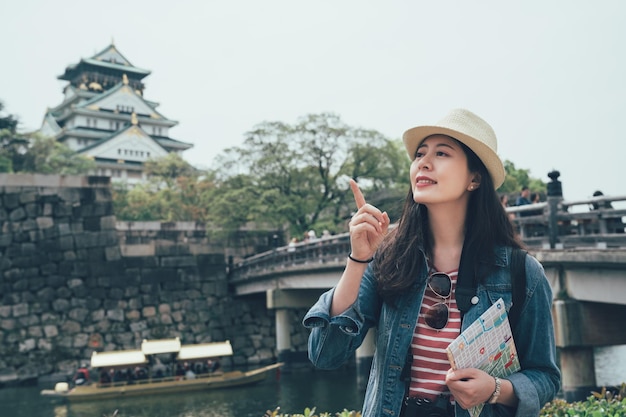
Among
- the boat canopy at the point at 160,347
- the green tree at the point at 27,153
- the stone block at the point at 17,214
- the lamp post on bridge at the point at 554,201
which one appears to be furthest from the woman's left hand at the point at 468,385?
the green tree at the point at 27,153

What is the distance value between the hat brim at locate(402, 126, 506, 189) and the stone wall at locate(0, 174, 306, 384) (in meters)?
22.8

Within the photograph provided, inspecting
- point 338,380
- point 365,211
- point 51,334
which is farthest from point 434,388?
point 51,334

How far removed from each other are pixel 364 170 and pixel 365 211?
82.1ft

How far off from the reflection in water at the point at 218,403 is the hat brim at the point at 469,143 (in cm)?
1368

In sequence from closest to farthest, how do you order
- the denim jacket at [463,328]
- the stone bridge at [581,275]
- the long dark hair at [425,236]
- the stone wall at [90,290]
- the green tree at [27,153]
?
the denim jacket at [463,328]
the long dark hair at [425,236]
the stone bridge at [581,275]
the stone wall at [90,290]
the green tree at [27,153]

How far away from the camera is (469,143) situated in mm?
2270

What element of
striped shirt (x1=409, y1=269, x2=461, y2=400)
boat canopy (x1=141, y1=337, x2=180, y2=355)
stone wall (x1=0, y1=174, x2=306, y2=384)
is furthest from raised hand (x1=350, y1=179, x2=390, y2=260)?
stone wall (x1=0, y1=174, x2=306, y2=384)

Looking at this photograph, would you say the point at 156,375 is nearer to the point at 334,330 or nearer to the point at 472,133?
the point at 334,330

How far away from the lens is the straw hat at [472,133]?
7.36 ft

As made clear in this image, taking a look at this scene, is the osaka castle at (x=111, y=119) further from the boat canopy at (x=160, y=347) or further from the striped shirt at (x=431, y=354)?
the striped shirt at (x=431, y=354)

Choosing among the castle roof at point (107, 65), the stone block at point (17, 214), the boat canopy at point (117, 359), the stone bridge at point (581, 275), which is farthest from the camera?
the castle roof at point (107, 65)

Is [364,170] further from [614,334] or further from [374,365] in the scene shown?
[374,365]

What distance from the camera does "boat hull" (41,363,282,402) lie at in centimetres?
1775

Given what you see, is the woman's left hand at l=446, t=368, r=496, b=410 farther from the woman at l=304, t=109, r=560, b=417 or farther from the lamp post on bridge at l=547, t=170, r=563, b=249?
the lamp post on bridge at l=547, t=170, r=563, b=249
